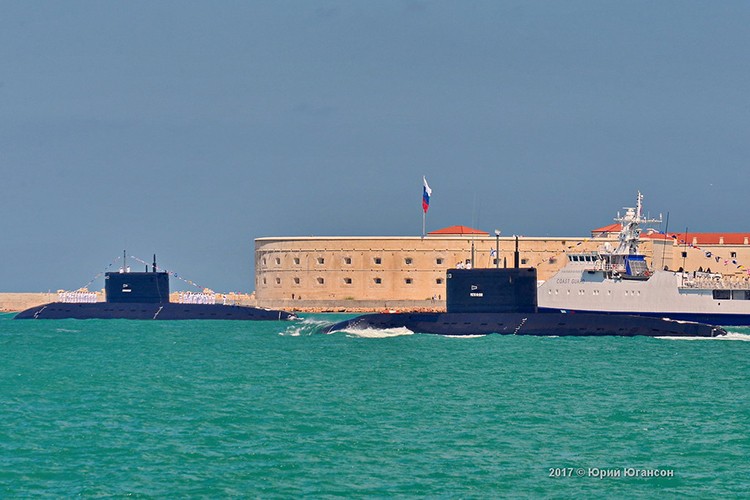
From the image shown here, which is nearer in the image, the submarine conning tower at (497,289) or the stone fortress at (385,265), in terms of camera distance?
the submarine conning tower at (497,289)

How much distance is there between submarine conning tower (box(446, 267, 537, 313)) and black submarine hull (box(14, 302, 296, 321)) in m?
26.4

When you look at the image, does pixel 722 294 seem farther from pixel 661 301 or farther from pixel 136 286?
pixel 136 286

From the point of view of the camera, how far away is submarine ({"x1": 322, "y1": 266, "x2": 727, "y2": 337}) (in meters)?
56.2

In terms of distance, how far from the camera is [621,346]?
51.1 meters

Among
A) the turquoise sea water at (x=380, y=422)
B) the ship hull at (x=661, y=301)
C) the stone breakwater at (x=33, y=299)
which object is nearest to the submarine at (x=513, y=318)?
the turquoise sea water at (x=380, y=422)

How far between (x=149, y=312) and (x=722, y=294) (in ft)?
119

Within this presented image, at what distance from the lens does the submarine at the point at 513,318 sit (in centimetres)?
5619

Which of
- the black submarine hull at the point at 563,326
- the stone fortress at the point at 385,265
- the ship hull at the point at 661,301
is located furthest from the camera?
the stone fortress at the point at 385,265

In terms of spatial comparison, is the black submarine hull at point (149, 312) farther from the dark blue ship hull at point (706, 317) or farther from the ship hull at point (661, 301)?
the dark blue ship hull at point (706, 317)

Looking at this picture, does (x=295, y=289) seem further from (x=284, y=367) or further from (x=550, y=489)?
(x=550, y=489)

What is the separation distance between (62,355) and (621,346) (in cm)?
2394

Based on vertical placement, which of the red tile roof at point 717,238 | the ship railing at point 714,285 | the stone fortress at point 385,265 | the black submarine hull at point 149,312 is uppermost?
the red tile roof at point 717,238

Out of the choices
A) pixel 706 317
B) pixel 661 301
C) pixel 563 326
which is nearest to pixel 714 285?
pixel 706 317

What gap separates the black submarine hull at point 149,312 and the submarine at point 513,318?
2508 cm
